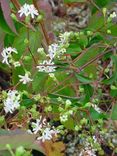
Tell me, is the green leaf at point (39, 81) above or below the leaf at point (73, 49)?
below

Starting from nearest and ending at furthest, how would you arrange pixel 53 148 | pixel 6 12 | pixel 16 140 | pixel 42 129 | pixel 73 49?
pixel 16 140
pixel 6 12
pixel 42 129
pixel 73 49
pixel 53 148

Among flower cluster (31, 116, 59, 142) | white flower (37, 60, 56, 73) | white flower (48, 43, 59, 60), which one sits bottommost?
flower cluster (31, 116, 59, 142)

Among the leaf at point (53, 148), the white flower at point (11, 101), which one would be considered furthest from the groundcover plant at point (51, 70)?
the leaf at point (53, 148)

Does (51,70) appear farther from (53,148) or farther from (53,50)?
(53,148)

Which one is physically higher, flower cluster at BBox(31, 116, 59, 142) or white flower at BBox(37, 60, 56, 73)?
white flower at BBox(37, 60, 56, 73)

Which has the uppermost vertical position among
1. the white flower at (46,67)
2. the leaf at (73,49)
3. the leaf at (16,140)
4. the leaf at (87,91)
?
the leaf at (73,49)

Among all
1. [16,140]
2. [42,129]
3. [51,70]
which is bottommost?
[16,140]

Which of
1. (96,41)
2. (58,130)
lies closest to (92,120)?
(58,130)

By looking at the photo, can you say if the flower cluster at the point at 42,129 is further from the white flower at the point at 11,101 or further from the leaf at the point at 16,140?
the leaf at the point at 16,140

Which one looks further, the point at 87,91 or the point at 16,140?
the point at 87,91

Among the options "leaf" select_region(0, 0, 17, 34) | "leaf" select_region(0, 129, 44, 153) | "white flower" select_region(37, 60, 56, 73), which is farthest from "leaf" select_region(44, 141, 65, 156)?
"leaf" select_region(0, 129, 44, 153)

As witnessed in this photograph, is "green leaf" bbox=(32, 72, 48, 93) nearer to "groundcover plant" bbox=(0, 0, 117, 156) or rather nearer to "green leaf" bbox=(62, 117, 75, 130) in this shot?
"groundcover plant" bbox=(0, 0, 117, 156)

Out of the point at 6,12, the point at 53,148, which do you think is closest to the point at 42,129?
the point at 6,12
